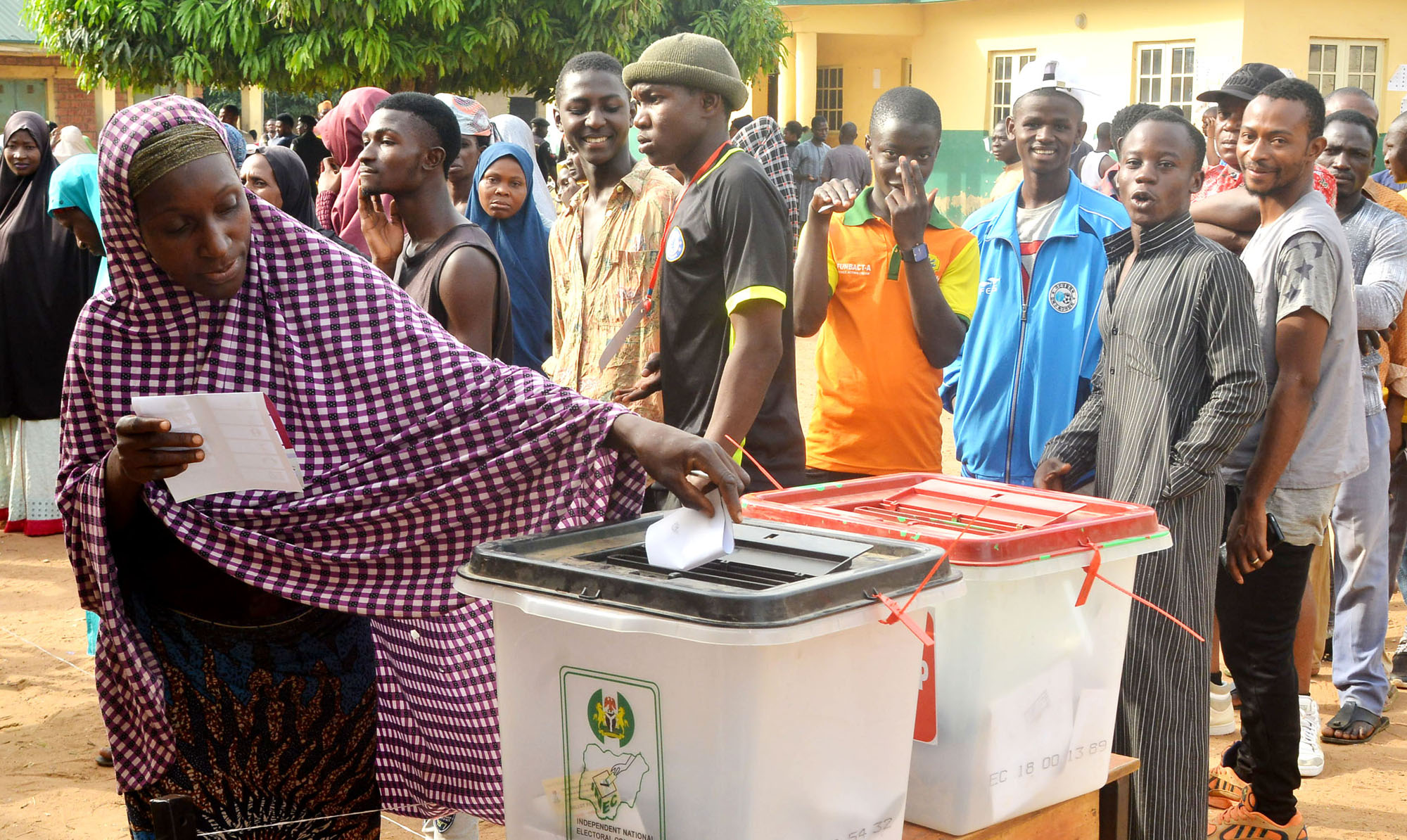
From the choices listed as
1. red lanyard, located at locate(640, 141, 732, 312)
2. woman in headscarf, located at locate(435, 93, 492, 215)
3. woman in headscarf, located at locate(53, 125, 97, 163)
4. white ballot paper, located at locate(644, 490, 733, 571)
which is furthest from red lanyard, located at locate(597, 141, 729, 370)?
woman in headscarf, located at locate(53, 125, 97, 163)

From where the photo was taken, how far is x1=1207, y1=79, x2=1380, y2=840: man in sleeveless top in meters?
3.39

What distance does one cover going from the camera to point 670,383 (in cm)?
329

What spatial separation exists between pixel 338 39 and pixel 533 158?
30.4 ft

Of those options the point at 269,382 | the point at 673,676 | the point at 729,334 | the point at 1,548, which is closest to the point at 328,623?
the point at 269,382

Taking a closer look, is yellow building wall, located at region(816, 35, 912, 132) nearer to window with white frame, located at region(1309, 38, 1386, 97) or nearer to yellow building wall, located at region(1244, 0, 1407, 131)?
A: yellow building wall, located at region(1244, 0, 1407, 131)

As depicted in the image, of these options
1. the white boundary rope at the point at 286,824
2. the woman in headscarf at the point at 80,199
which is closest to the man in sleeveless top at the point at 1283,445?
the white boundary rope at the point at 286,824

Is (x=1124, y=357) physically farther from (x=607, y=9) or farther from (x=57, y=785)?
(x=607, y=9)

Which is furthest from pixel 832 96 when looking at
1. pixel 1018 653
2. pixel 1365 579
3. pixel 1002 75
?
pixel 1018 653

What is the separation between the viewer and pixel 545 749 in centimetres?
186

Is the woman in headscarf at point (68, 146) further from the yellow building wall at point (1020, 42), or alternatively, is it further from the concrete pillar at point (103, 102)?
the concrete pillar at point (103, 102)

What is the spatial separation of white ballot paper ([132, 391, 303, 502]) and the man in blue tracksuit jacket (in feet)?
7.28

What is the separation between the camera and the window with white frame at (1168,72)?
61.6 feet

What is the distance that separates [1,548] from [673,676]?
675 centimetres

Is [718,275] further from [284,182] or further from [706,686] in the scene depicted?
[284,182]
